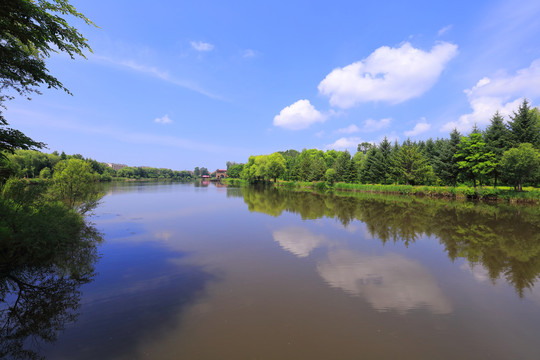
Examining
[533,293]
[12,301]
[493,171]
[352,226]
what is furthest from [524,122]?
[12,301]

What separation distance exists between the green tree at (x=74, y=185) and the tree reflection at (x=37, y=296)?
760 centimetres

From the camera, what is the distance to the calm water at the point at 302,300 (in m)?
4.50

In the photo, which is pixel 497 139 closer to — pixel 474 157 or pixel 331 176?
pixel 474 157

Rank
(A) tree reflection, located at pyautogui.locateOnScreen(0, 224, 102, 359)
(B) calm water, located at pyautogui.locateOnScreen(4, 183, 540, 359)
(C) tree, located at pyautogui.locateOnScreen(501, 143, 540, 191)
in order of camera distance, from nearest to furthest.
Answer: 1. (B) calm water, located at pyautogui.locateOnScreen(4, 183, 540, 359)
2. (A) tree reflection, located at pyautogui.locateOnScreen(0, 224, 102, 359)
3. (C) tree, located at pyautogui.locateOnScreen(501, 143, 540, 191)

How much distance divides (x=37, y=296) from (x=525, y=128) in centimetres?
5466

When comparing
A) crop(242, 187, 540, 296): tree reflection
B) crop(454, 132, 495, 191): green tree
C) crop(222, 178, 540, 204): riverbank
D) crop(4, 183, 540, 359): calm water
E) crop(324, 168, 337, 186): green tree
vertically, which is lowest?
crop(4, 183, 540, 359): calm water

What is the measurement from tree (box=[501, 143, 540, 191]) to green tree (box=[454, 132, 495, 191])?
3.69 metres

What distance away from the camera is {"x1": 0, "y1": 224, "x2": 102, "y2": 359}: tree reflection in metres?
4.67

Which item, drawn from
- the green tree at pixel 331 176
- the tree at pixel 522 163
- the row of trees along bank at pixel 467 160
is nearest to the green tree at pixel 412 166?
the row of trees along bank at pixel 467 160

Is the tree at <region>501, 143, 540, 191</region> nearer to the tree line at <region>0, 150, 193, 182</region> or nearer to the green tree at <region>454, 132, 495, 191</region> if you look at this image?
the green tree at <region>454, 132, 495, 191</region>

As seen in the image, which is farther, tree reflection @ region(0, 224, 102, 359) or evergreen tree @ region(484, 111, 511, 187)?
evergreen tree @ region(484, 111, 511, 187)

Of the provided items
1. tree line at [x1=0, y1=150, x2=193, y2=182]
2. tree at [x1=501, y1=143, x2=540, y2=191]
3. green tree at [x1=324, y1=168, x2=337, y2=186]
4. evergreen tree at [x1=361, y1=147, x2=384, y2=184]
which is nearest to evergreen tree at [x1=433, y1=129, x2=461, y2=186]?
tree at [x1=501, y1=143, x2=540, y2=191]

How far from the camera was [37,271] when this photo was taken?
7.66 meters

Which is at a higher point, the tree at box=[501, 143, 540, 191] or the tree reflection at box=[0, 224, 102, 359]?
the tree at box=[501, 143, 540, 191]
